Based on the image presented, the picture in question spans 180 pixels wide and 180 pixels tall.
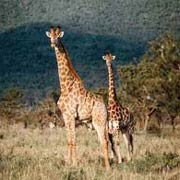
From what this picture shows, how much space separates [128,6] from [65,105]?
280 ft

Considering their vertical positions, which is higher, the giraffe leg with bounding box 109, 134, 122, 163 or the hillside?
the hillside

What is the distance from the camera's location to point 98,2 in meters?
100

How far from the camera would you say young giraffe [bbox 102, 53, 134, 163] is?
13.6 meters

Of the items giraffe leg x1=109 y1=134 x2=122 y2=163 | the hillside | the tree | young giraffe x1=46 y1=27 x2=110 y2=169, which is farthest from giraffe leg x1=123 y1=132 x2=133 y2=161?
the hillside

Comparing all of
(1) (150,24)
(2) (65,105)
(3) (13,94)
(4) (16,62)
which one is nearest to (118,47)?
(1) (150,24)

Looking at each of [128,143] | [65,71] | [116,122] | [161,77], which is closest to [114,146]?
[116,122]

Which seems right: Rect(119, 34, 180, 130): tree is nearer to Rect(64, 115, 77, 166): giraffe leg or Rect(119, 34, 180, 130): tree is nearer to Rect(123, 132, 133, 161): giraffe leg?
Rect(123, 132, 133, 161): giraffe leg

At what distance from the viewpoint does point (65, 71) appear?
12.7 meters

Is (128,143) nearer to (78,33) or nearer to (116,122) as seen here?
(116,122)

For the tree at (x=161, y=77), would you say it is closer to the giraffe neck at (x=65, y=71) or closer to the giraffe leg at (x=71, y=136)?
the giraffe neck at (x=65, y=71)

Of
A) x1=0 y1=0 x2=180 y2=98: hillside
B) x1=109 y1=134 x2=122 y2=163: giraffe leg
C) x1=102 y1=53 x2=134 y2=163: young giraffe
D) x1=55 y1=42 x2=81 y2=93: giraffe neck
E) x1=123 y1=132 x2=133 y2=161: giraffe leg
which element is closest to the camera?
x1=55 y1=42 x2=81 y2=93: giraffe neck

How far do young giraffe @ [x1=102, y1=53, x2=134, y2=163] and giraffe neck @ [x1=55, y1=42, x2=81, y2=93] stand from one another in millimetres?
1629

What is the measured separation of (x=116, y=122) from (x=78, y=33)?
75.1m

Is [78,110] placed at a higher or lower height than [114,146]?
higher
